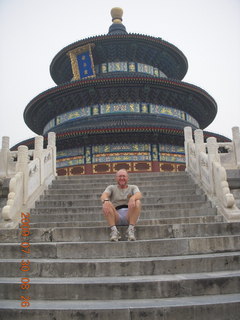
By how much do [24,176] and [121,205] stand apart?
343 cm

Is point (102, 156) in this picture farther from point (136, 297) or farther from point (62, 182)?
point (136, 297)

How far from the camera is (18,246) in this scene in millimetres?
5199

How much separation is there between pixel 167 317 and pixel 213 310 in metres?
0.51

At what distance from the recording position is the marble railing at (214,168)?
6789 mm

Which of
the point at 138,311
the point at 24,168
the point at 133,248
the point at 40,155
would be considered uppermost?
the point at 40,155

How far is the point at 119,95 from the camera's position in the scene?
19.2 m

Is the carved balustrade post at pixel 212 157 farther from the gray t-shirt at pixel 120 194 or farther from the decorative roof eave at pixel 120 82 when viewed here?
the decorative roof eave at pixel 120 82

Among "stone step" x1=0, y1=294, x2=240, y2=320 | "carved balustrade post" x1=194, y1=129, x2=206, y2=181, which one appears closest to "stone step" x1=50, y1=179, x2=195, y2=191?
"carved balustrade post" x1=194, y1=129, x2=206, y2=181

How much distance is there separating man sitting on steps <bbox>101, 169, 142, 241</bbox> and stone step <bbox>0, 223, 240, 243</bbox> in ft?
1.03

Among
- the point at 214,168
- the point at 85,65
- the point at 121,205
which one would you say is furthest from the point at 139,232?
the point at 85,65

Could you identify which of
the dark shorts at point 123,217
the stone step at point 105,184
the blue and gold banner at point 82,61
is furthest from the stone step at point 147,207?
the blue and gold banner at point 82,61

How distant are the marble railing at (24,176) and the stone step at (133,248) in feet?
6.83

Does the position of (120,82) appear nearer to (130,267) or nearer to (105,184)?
(105,184)

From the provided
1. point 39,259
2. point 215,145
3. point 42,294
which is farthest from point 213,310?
point 215,145
